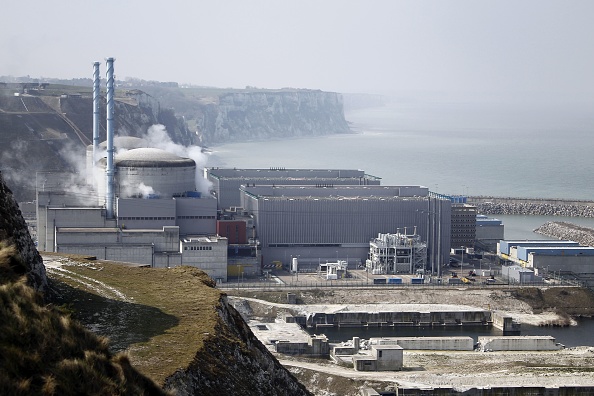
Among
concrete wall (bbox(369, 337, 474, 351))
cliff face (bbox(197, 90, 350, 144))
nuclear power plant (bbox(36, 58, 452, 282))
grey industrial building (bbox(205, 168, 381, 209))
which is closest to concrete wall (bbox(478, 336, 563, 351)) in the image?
concrete wall (bbox(369, 337, 474, 351))

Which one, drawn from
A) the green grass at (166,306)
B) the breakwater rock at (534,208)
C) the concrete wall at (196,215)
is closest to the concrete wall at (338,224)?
the concrete wall at (196,215)

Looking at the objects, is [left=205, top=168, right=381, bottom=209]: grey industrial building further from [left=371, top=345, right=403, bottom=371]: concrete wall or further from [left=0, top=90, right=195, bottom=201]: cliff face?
[left=371, top=345, right=403, bottom=371]: concrete wall

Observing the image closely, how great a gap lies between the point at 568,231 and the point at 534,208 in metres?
10.6

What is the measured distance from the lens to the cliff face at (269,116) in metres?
124

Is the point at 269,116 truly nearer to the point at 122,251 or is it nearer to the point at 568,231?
the point at 568,231

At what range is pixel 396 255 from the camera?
36.4m

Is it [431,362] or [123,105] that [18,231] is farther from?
[123,105]

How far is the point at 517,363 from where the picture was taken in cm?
2467

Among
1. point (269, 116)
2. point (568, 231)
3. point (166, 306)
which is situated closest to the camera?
point (166, 306)

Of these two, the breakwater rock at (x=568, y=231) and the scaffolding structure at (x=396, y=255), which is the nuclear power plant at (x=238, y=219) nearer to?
the scaffolding structure at (x=396, y=255)

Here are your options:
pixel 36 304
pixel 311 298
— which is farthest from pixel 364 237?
pixel 36 304

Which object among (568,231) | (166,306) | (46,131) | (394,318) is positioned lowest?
(394,318)

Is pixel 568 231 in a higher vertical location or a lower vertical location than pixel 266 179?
lower

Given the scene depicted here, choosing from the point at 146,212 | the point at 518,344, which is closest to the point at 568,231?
the point at 146,212
